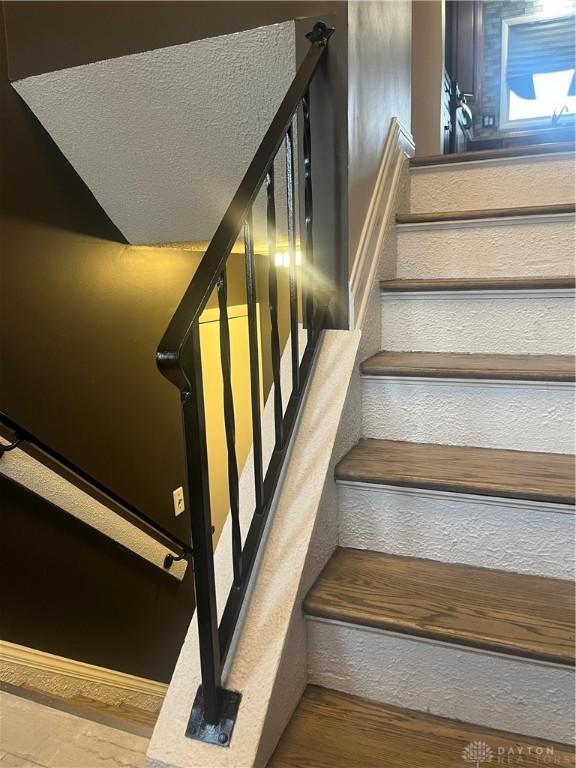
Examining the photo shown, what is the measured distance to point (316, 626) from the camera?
1261 mm

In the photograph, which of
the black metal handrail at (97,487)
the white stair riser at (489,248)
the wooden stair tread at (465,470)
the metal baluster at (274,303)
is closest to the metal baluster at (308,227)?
the metal baluster at (274,303)

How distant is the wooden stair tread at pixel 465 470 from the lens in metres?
1.26

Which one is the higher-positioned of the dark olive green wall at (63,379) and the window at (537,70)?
the window at (537,70)

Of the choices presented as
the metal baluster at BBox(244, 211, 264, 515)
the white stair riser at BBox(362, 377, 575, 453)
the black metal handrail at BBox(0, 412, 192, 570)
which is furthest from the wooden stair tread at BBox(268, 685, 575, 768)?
the white stair riser at BBox(362, 377, 575, 453)

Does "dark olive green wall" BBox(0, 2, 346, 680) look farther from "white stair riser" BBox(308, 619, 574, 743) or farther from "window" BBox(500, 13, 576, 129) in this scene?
"window" BBox(500, 13, 576, 129)

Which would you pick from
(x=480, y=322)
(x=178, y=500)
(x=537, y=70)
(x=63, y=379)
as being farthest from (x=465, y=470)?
(x=537, y=70)

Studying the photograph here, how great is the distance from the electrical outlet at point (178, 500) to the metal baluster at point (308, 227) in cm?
168

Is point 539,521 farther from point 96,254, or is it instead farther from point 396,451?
point 96,254

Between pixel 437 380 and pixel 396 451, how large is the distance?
23 centimetres

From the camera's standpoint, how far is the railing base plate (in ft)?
3.43

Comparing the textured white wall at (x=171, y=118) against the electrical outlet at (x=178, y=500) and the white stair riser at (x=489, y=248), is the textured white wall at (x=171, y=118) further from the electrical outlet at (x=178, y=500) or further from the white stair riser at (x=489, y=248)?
the electrical outlet at (x=178, y=500)

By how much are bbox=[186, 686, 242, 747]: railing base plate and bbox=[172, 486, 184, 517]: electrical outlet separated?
186 centimetres

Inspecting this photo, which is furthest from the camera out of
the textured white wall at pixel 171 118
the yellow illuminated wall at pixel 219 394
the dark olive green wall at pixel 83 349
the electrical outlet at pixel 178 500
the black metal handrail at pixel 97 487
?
the yellow illuminated wall at pixel 219 394

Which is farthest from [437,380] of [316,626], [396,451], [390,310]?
[316,626]
